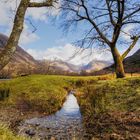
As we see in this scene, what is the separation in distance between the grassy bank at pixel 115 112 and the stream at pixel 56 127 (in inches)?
23.8

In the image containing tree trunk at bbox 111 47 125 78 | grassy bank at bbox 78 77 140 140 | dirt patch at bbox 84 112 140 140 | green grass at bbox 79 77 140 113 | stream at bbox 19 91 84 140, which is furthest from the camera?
tree trunk at bbox 111 47 125 78

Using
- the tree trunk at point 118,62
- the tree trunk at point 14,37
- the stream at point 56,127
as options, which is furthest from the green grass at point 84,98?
the tree trunk at point 118,62

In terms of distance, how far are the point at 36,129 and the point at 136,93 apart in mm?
5630

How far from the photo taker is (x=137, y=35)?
100ft

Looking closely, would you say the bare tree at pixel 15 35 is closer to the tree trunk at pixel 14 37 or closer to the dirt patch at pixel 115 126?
the tree trunk at pixel 14 37

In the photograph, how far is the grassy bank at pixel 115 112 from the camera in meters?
12.0

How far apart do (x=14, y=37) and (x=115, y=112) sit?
745 cm

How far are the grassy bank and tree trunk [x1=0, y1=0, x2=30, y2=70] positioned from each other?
466cm

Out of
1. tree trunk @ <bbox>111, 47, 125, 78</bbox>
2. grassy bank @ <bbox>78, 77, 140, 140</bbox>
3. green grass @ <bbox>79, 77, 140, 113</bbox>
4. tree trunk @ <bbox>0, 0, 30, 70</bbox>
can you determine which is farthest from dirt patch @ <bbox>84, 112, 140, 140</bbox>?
tree trunk @ <bbox>111, 47, 125, 78</bbox>

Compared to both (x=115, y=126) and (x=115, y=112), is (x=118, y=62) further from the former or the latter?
(x=115, y=126)

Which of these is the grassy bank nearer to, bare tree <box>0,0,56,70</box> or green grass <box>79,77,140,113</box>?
green grass <box>79,77,140,113</box>

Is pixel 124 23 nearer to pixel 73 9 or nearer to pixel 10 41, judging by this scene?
pixel 73 9

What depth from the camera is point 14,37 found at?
940 cm

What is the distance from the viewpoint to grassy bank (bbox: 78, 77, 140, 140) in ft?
39.3
